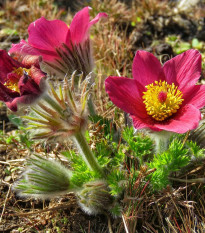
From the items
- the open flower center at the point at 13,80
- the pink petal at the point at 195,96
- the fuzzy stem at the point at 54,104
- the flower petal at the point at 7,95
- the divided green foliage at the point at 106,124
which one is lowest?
the divided green foliage at the point at 106,124

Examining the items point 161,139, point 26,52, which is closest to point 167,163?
point 161,139

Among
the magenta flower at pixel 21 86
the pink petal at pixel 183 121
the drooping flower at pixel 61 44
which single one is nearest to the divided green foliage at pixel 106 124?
the drooping flower at pixel 61 44

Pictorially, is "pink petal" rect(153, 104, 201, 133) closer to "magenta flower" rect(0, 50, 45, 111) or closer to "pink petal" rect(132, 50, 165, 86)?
"pink petal" rect(132, 50, 165, 86)

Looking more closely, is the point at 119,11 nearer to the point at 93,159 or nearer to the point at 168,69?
the point at 168,69

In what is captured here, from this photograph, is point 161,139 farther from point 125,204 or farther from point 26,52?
point 26,52

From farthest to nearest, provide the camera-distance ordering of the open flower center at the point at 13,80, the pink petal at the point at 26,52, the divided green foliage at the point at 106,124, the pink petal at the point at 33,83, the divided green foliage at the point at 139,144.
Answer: the divided green foliage at the point at 106,124 < the divided green foliage at the point at 139,144 < the pink petal at the point at 26,52 < the open flower center at the point at 13,80 < the pink petal at the point at 33,83

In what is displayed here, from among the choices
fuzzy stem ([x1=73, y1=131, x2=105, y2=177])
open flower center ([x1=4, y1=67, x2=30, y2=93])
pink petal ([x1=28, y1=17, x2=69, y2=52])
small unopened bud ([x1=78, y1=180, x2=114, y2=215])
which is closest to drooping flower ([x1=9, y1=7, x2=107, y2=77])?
pink petal ([x1=28, y1=17, x2=69, y2=52])

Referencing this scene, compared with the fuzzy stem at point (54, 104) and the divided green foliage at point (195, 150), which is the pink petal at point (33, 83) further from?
the divided green foliage at point (195, 150)

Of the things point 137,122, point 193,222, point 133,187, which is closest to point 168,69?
point 137,122
